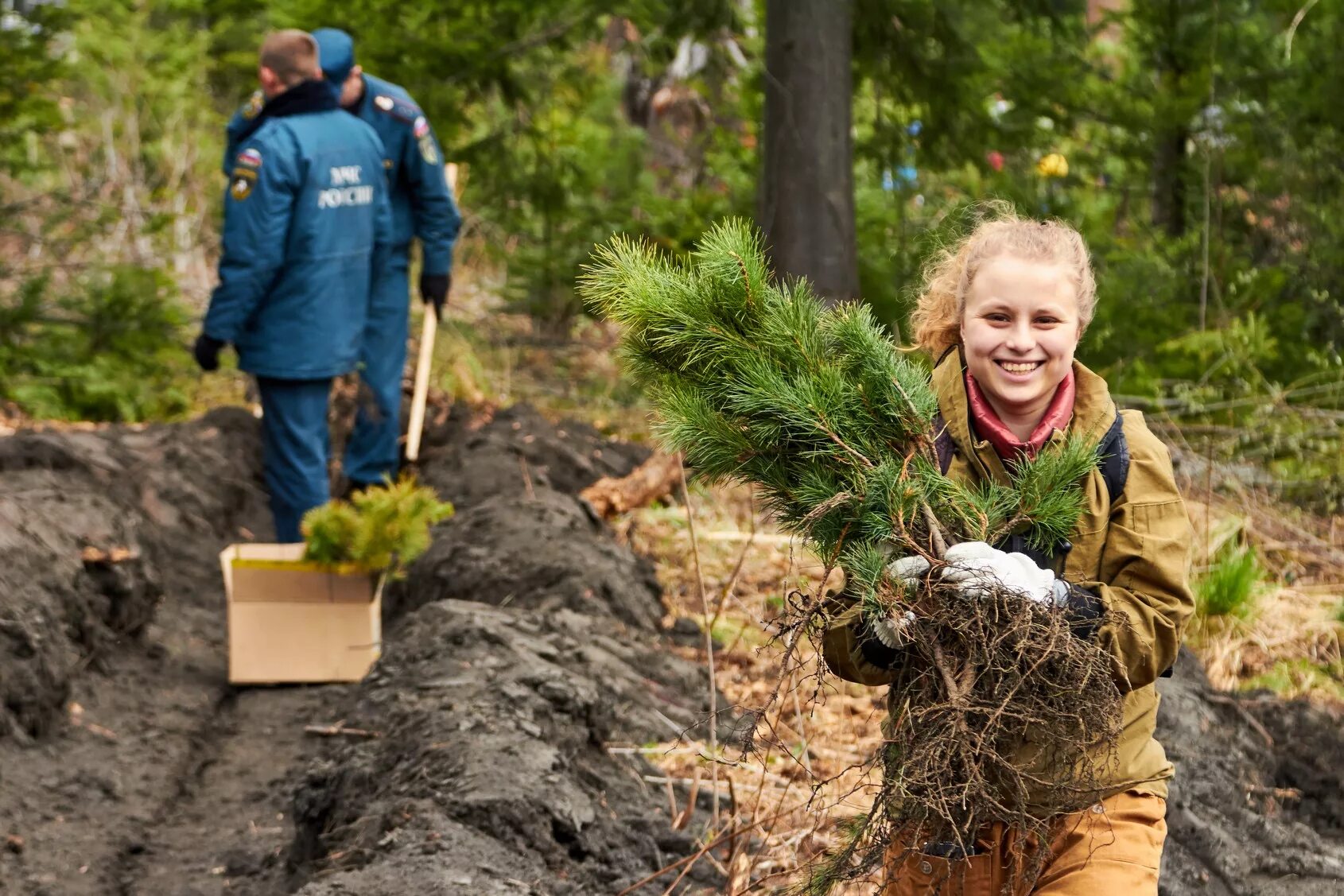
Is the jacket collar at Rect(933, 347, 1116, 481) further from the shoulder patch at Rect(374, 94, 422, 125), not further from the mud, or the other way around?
the shoulder patch at Rect(374, 94, 422, 125)

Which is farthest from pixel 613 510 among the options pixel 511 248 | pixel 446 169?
pixel 511 248

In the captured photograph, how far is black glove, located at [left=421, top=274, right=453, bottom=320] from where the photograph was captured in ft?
28.6

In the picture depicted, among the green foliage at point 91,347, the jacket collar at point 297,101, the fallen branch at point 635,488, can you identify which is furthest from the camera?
the green foliage at point 91,347

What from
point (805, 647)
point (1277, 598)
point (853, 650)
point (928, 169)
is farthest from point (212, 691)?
point (928, 169)

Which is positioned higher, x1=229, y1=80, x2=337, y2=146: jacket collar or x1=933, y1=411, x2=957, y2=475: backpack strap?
x1=229, y1=80, x2=337, y2=146: jacket collar

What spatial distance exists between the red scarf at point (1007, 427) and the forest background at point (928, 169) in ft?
18.3

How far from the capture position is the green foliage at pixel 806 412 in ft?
8.40

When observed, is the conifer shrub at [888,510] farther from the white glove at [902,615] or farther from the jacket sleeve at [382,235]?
the jacket sleeve at [382,235]

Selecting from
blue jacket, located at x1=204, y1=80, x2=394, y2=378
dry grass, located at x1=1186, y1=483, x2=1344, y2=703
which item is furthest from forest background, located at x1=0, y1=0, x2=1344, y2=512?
blue jacket, located at x1=204, y1=80, x2=394, y2=378

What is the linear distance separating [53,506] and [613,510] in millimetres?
2900

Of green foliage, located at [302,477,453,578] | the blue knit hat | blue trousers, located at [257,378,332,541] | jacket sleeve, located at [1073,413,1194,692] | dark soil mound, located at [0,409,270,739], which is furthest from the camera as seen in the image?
the blue knit hat

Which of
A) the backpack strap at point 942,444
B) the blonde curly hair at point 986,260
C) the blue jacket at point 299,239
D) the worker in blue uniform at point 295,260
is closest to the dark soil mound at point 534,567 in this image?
the worker in blue uniform at point 295,260

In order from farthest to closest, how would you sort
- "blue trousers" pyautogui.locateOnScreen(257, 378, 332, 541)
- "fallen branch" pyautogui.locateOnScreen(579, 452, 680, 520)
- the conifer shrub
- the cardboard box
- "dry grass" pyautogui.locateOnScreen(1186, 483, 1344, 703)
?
1. "fallen branch" pyautogui.locateOnScreen(579, 452, 680, 520)
2. "blue trousers" pyautogui.locateOnScreen(257, 378, 332, 541)
3. "dry grass" pyautogui.locateOnScreen(1186, 483, 1344, 703)
4. the cardboard box
5. the conifer shrub

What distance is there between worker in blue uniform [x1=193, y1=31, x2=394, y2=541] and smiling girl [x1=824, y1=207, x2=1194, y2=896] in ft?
16.5
